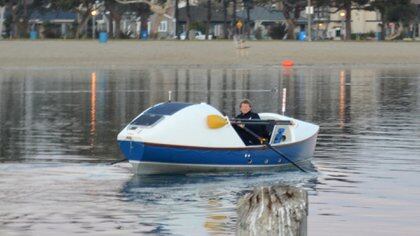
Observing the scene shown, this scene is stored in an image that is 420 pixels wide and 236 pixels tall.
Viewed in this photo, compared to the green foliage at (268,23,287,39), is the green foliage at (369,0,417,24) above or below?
above

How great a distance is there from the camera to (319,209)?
1825 centimetres

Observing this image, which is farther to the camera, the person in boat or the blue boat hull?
the person in boat

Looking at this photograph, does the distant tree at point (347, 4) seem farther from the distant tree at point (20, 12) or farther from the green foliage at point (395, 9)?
the distant tree at point (20, 12)

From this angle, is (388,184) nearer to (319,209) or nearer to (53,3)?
(319,209)

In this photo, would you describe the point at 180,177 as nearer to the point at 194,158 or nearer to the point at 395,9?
the point at 194,158

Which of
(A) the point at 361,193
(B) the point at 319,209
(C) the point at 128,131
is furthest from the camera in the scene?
(C) the point at 128,131

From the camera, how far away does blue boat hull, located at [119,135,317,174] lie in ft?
70.4

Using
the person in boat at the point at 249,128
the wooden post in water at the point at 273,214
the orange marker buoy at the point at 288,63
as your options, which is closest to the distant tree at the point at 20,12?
the orange marker buoy at the point at 288,63

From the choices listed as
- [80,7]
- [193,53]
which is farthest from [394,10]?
[193,53]

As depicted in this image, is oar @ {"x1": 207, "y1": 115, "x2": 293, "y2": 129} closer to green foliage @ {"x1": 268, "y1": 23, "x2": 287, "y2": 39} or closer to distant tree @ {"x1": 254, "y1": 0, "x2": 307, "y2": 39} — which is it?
distant tree @ {"x1": 254, "y1": 0, "x2": 307, "y2": 39}

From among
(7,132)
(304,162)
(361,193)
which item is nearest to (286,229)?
(361,193)

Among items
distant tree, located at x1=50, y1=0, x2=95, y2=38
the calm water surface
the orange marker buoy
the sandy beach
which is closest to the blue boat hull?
the calm water surface

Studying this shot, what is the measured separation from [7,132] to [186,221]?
15.2m

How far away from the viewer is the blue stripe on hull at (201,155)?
2144 centimetres
